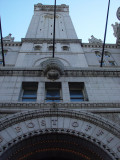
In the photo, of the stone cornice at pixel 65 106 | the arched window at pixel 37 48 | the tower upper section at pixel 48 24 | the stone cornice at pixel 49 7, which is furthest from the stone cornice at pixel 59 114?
the stone cornice at pixel 49 7

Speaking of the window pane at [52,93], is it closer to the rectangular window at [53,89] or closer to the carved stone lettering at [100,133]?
the rectangular window at [53,89]

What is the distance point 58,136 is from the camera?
10750mm

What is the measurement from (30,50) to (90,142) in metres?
14.9

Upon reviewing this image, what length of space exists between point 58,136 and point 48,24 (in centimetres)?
2632

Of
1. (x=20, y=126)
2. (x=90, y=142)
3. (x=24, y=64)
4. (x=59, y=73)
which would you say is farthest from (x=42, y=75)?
(x=90, y=142)

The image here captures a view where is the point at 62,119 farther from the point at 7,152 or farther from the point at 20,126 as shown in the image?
the point at 7,152

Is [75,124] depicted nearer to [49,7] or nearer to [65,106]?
[65,106]

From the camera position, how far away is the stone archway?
10055 mm

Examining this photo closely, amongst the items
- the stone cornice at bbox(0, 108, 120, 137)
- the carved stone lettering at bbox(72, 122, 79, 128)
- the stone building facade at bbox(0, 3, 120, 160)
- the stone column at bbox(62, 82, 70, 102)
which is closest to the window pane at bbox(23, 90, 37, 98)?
the stone building facade at bbox(0, 3, 120, 160)

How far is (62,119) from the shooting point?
11.4 metres

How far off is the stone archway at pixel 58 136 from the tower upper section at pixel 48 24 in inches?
730

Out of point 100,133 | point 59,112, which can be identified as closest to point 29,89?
point 59,112

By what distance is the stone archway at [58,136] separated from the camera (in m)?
10.1

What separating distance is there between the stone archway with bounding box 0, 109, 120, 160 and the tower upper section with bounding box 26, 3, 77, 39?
60.8 ft
